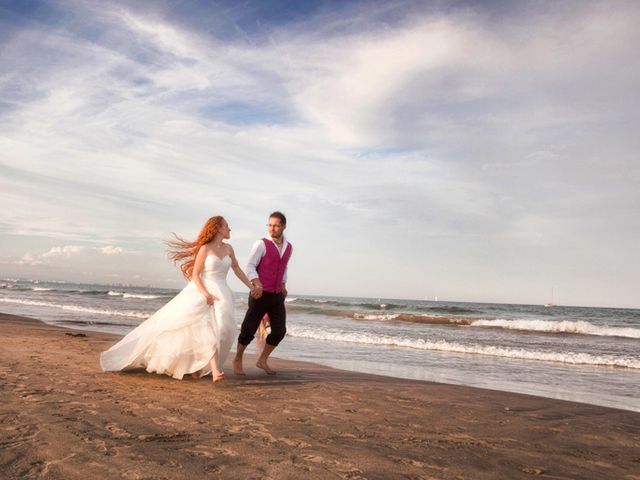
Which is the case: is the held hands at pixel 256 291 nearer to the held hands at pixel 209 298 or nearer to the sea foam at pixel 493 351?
the held hands at pixel 209 298

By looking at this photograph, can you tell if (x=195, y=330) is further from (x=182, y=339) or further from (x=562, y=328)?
(x=562, y=328)

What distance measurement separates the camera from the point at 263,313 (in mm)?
7434

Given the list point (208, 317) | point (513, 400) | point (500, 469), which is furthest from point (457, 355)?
point (500, 469)

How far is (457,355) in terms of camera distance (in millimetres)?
13773

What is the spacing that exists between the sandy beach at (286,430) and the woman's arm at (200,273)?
42.4 inches

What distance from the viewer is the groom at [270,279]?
7316 mm

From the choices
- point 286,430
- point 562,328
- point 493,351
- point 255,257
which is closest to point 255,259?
point 255,257

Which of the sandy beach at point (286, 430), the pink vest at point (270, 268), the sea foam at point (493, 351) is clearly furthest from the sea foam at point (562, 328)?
the pink vest at point (270, 268)

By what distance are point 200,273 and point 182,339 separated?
898mm

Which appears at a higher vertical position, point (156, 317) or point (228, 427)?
point (156, 317)

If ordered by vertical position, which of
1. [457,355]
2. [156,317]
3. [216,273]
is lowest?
[457,355]

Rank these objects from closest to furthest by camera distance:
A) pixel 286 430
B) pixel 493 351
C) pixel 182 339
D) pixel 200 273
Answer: pixel 286 430 → pixel 182 339 → pixel 200 273 → pixel 493 351

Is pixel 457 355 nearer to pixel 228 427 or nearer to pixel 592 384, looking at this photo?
pixel 592 384

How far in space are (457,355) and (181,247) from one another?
9.25 m
